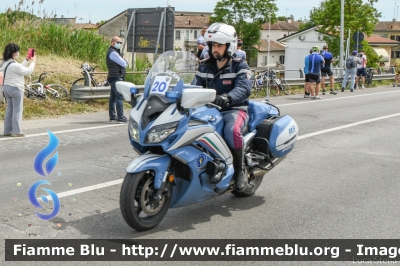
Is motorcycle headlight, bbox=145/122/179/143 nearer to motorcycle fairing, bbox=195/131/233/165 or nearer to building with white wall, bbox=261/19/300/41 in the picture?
motorcycle fairing, bbox=195/131/233/165

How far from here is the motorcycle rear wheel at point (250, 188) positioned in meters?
7.16

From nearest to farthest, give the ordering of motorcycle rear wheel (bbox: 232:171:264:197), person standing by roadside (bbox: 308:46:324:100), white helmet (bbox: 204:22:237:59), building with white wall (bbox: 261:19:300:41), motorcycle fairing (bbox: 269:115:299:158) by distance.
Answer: white helmet (bbox: 204:22:237:59) → motorcycle fairing (bbox: 269:115:299:158) → motorcycle rear wheel (bbox: 232:171:264:197) → person standing by roadside (bbox: 308:46:324:100) → building with white wall (bbox: 261:19:300:41)

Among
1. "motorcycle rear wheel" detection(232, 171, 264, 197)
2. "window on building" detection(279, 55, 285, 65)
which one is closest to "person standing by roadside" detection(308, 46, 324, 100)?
"motorcycle rear wheel" detection(232, 171, 264, 197)

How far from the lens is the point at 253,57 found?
102938 millimetres

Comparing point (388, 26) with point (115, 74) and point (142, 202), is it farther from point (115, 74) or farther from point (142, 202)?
point (142, 202)

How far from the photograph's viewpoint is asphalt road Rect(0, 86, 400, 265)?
19.5ft

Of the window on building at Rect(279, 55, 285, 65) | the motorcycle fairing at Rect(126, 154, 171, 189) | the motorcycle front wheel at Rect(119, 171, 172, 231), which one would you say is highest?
the window on building at Rect(279, 55, 285, 65)

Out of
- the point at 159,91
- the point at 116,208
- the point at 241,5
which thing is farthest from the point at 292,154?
the point at 241,5

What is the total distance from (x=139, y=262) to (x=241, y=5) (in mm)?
96499

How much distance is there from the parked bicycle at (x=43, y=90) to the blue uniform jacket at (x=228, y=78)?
9.37 m

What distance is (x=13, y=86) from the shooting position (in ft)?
36.9

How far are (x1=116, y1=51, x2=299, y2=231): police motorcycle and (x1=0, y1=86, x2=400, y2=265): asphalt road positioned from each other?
35 centimetres

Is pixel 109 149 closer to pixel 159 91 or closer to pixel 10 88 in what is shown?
pixel 10 88

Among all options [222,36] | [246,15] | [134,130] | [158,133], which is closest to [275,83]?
[222,36]
